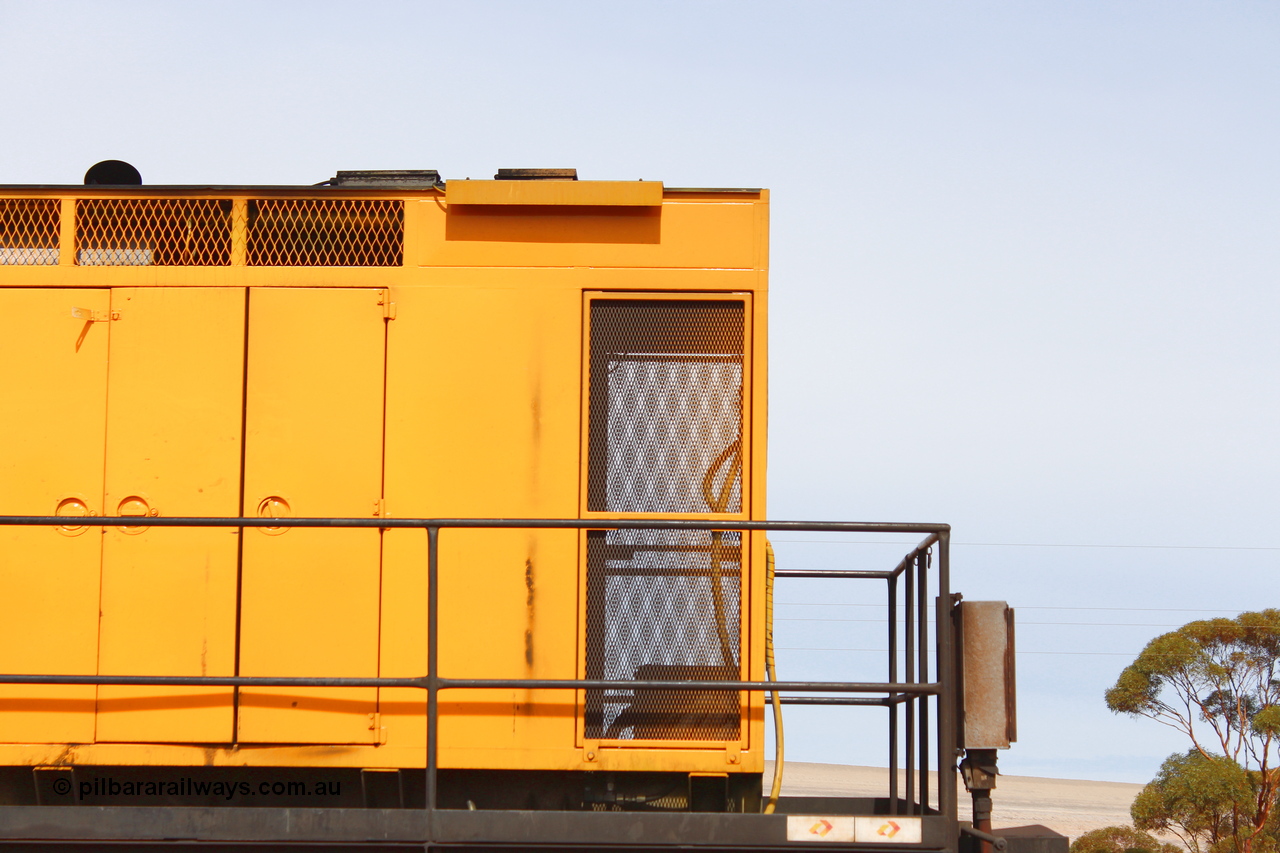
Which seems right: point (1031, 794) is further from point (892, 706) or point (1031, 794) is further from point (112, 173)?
point (112, 173)

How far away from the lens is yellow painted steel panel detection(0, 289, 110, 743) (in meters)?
4.87

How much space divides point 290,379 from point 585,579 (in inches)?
57.4

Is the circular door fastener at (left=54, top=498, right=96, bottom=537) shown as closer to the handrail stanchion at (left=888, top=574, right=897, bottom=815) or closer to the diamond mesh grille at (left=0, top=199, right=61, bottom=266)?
the diamond mesh grille at (left=0, top=199, right=61, bottom=266)

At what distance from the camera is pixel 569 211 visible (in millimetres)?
5082

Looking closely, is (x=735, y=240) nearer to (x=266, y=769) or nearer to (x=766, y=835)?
(x=766, y=835)

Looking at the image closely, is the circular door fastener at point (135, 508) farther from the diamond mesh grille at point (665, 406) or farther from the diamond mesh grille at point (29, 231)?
the diamond mesh grille at point (665, 406)

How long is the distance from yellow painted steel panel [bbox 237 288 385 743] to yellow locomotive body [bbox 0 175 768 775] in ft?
0.04

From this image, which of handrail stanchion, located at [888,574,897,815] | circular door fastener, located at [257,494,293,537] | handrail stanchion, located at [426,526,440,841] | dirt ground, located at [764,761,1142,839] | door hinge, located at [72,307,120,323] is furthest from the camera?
dirt ground, located at [764,761,1142,839]

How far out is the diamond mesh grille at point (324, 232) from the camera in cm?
512

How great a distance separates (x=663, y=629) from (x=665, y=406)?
879 millimetres

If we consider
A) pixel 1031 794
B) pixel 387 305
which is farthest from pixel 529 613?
pixel 1031 794

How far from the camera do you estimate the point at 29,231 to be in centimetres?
516

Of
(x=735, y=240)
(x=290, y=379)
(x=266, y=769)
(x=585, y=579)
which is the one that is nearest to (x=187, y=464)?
(x=290, y=379)

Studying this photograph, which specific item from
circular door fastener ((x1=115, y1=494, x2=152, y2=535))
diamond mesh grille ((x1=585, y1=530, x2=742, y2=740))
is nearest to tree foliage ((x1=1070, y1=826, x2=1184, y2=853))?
diamond mesh grille ((x1=585, y1=530, x2=742, y2=740))
